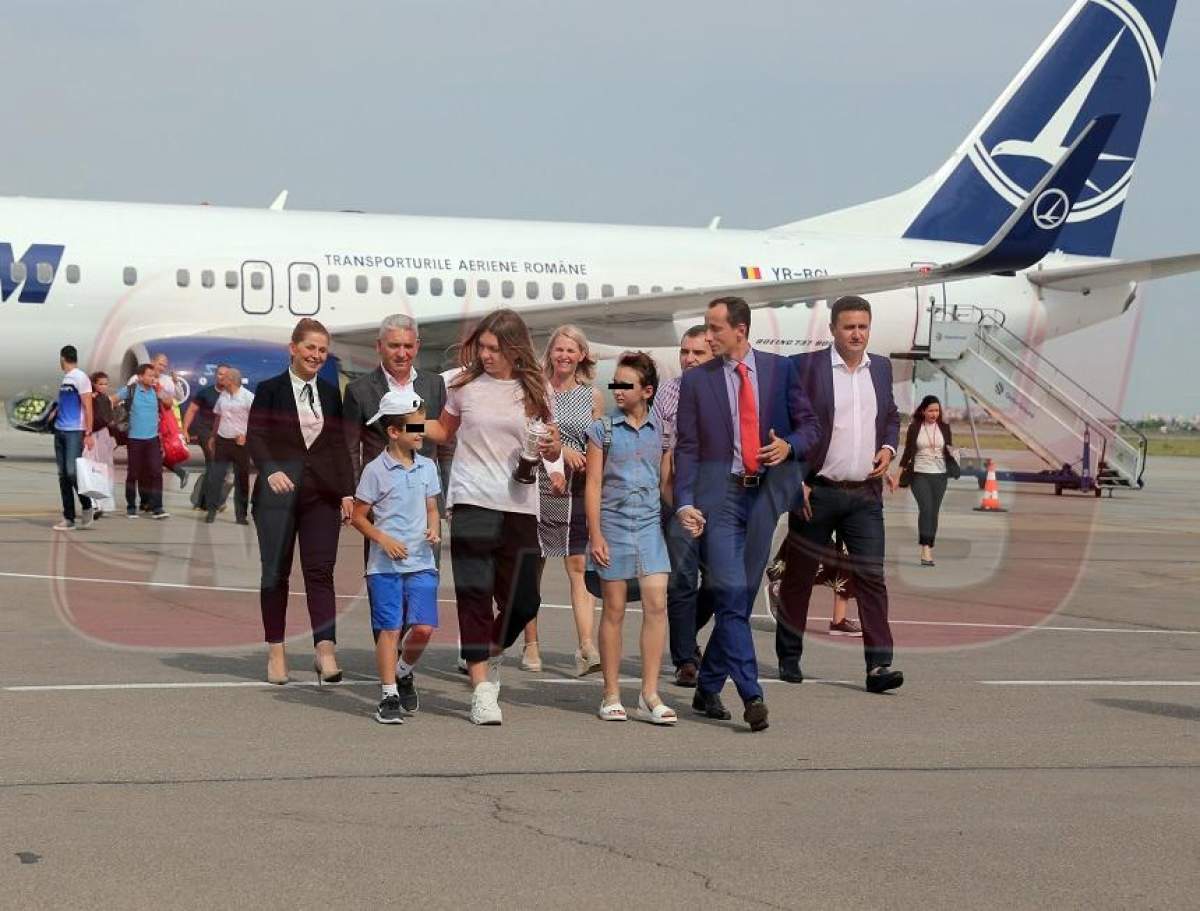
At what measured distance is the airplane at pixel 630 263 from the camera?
26.1 meters

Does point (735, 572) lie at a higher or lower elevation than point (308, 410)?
lower

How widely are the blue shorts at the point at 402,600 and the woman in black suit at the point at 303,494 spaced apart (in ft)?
2.49

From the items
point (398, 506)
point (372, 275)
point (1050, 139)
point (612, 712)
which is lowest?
point (612, 712)

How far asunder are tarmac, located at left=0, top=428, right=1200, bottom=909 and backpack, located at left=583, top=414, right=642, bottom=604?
1.66ft

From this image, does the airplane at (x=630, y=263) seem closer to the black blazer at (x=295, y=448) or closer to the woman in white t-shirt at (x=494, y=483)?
the black blazer at (x=295, y=448)

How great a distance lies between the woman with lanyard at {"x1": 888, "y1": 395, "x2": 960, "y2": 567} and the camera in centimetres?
1725

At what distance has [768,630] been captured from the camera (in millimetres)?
11984

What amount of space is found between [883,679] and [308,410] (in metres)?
3.12

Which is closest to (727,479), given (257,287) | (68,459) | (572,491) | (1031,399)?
(572,491)

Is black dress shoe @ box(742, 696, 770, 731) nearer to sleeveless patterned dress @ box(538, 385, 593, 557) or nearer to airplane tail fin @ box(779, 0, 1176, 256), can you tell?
sleeveless patterned dress @ box(538, 385, 593, 557)

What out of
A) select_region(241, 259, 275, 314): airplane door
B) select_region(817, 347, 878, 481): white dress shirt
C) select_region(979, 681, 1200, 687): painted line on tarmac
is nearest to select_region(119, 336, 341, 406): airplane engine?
select_region(241, 259, 275, 314): airplane door

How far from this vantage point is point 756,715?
26.7ft

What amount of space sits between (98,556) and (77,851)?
9964mm

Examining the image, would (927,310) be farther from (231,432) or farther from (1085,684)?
(1085,684)
